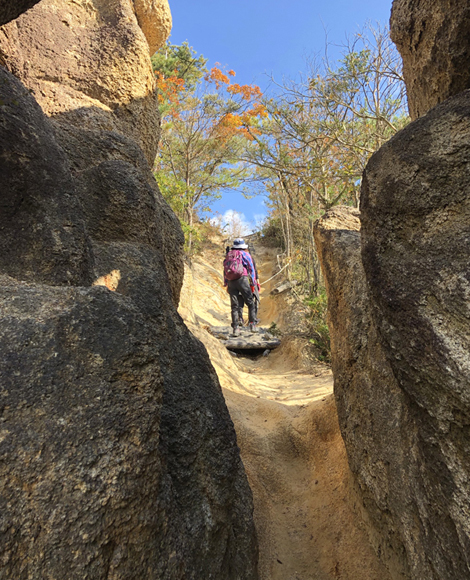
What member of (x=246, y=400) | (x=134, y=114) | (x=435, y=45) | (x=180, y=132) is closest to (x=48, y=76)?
(x=134, y=114)

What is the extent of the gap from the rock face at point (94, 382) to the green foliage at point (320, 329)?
3.68 m

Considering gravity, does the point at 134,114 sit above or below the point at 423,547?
above

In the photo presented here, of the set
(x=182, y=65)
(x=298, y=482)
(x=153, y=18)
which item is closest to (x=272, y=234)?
(x=182, y=65)

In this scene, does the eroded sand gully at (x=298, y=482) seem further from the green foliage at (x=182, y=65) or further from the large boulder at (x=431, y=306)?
the green foliage at (x=182, y=65)

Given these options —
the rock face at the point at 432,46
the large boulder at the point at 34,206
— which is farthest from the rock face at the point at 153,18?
the large boulder at the point at 34,206

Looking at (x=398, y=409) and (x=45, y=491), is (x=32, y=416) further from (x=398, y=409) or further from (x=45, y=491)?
(x=398, y=409)

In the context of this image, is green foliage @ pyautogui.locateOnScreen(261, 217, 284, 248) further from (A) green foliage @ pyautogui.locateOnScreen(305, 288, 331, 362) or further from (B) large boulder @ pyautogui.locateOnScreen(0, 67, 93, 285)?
(B) large boulder @ pyautogui.locateOnScreen(0, 67, 93, 285)

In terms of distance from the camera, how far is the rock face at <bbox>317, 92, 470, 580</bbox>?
1.30m

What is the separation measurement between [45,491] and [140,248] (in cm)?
152

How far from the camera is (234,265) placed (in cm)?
672

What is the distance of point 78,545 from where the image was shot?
952 millimetres

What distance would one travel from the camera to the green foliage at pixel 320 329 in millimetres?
5793

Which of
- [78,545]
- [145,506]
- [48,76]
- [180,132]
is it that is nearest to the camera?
[78,545]

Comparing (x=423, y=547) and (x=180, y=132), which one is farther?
(x=180, y=132)
